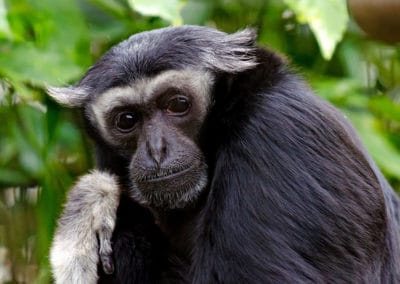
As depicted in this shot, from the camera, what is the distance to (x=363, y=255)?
14.3 feet

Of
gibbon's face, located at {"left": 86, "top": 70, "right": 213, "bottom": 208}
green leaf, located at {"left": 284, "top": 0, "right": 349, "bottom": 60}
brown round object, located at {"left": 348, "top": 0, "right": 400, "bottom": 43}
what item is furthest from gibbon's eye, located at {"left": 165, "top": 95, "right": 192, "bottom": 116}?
brown round object, located at {"left": 348, "top": 0, "right": 400, "bottom": 43}

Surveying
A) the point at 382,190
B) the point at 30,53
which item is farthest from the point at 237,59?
the point at 30,53

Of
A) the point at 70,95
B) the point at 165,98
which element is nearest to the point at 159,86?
the point at 165,98

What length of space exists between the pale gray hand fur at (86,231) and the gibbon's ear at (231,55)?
2.97ft

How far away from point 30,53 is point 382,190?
2473 mm

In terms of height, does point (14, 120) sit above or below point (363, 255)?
below

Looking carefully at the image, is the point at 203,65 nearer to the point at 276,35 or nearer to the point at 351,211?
the point at 351,211

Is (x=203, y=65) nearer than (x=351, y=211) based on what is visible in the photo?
No

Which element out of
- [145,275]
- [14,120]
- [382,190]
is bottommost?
[14,120]

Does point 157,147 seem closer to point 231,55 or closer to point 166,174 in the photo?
point 166,174

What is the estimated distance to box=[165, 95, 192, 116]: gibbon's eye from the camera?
189 inches

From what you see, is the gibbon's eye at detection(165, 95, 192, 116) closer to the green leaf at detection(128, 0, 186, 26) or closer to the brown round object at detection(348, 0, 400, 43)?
the green leaf at detection(128, 0, 186, 26)

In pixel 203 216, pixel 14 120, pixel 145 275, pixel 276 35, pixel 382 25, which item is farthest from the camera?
pixel 276 35

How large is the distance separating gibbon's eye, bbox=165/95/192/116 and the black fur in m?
0.14
